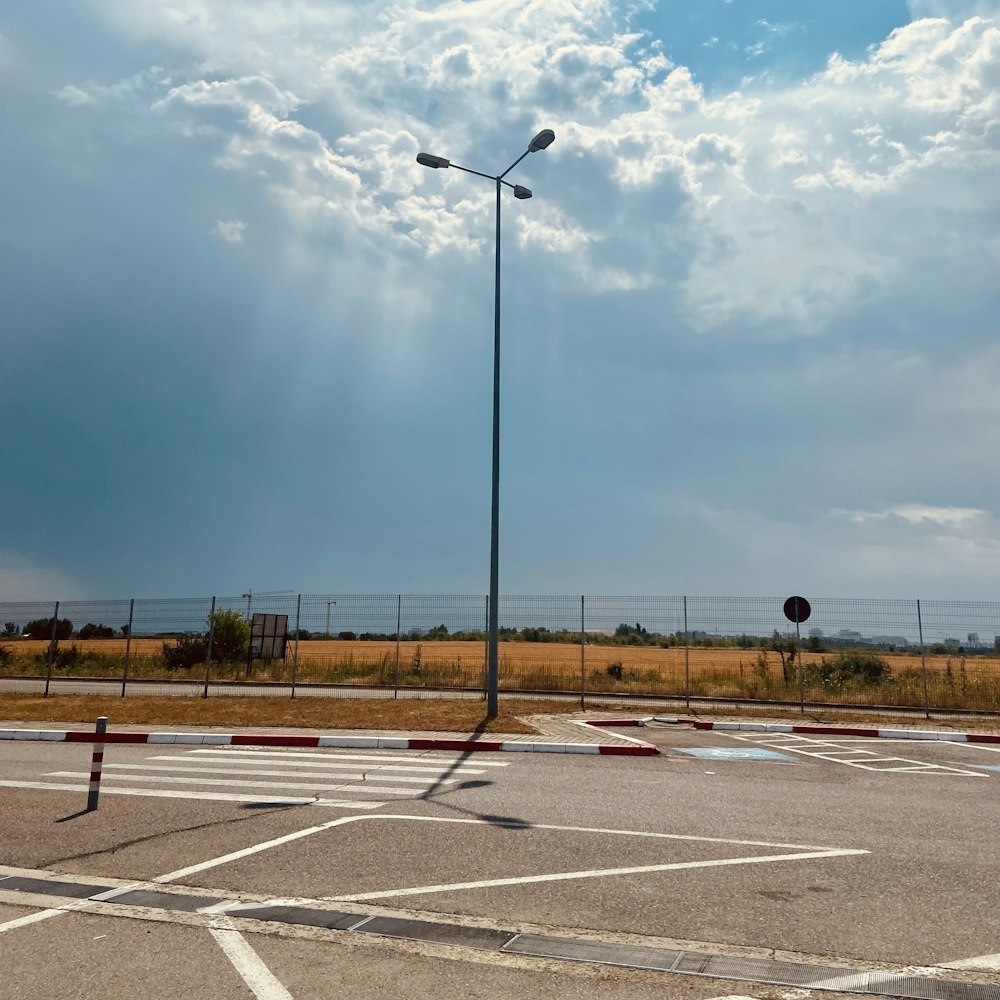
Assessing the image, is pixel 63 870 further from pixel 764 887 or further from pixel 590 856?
pixel 764 887

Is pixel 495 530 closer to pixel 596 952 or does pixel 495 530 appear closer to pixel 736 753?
pixel 736 753

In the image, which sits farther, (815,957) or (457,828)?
(457,828)

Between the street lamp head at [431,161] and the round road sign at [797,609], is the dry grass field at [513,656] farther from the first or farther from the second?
the street lamp head at [431,161]

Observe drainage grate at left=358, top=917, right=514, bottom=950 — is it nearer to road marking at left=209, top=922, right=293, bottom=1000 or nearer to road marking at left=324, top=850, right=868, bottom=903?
road marking at left=324, top=850, right=868, bottom=903

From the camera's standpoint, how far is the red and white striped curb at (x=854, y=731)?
15.7 m

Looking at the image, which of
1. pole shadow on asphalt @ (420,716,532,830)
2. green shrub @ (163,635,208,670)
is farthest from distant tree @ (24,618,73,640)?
pole shadow on asphalt @ (420,716,532,830)

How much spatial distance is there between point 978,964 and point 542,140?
55.3ft

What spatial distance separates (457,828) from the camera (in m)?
7.38

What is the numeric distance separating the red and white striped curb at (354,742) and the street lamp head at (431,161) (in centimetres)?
1276

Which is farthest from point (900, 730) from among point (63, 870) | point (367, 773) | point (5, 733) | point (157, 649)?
point (157, 649)

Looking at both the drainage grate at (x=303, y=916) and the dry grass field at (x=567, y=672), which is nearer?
the drainage grate at (x=303, y=916)

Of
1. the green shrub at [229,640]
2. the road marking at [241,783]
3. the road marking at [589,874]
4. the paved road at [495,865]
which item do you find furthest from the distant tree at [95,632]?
the road marking at [589,874]

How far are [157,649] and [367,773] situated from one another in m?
25.9

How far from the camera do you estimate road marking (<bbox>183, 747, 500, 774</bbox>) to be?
11086 millimetres
